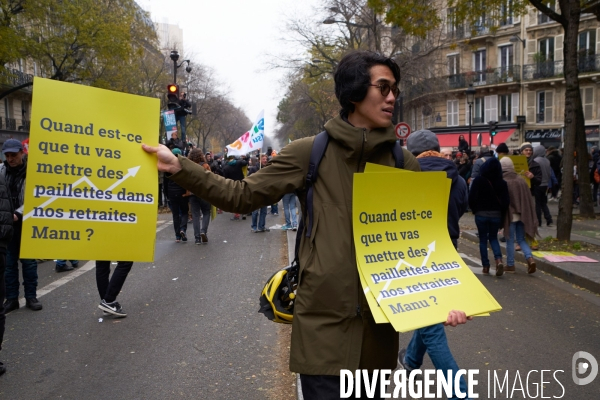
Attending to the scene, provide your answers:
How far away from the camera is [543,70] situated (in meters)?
40.3

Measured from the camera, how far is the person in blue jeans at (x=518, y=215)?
879 centimetres

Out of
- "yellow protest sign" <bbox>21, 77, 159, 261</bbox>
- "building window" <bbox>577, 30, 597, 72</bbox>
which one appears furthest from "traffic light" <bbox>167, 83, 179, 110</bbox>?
"building window" <bbox>577, 30, 597, 72</bbox>

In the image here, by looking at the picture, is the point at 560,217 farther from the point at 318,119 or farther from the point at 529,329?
the point at 318,119

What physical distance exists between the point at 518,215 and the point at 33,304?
22.3 feet

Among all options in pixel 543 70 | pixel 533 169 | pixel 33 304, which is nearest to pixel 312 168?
pixel 33 304

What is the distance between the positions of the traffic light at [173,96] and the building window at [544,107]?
31492 mm

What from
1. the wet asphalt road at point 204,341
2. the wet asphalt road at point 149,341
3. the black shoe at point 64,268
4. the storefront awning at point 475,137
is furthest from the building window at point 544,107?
the black shoe at point 64,268

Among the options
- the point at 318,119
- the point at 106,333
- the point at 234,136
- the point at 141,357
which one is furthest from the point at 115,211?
Result: the point at 234,136

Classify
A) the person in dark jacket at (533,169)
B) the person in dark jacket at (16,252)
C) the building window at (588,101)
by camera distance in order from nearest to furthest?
1. the person in dark jacket at (16,252)
2. the person in dark jacket at (533,169)
3. the building window at (588,101)

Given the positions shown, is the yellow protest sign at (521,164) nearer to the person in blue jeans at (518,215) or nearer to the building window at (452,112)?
the person in blue jeans at (518,215)

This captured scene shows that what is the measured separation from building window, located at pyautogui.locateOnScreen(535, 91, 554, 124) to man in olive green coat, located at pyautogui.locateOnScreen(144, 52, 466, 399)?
41729mm

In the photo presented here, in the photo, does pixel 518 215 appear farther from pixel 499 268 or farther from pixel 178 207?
pixel 178 207

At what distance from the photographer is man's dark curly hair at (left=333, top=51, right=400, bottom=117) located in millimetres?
2447

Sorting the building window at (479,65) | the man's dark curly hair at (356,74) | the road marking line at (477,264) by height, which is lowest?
the road marking line at (477,264)
